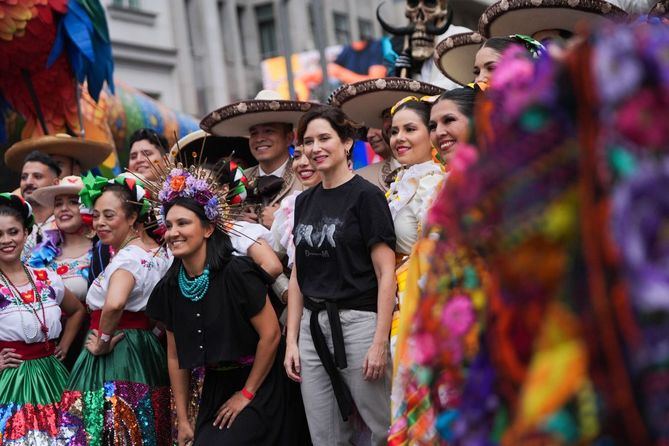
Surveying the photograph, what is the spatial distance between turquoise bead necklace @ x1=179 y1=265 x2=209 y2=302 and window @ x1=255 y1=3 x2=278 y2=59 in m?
28.3

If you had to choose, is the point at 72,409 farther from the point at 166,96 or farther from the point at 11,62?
the point at 166,96

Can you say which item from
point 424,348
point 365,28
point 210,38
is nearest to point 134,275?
point 424,348

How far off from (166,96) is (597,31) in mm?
26113

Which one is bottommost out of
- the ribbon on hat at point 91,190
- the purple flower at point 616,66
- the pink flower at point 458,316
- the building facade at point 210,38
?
the pink flower at point 458,316

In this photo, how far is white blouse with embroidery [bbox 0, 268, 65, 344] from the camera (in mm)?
5195

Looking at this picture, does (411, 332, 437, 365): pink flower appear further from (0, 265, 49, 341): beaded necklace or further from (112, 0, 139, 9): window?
(112, 0, 139, 9): window

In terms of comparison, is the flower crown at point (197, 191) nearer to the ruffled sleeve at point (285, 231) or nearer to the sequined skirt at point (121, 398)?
the ruffled sleeve at point (285, 231)

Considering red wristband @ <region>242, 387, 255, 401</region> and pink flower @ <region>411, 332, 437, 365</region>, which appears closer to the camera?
pink flower @ <region>411, 332, 437, 365</region>

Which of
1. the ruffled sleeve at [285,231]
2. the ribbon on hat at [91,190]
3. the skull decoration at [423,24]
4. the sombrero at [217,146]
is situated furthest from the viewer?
the skull decoration at [423,24]

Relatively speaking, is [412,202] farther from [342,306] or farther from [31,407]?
[31,407]

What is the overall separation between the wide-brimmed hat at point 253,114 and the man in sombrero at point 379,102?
0.27m

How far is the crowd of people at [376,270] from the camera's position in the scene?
1443 millimetres

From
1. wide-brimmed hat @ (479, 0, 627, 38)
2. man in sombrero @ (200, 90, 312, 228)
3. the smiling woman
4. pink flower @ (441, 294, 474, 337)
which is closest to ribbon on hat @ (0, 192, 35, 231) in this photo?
the smiling woman

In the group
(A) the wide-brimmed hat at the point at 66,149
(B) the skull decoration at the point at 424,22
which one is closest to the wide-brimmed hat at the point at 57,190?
(A) the wide-brimmed hat at the point at 66,149
